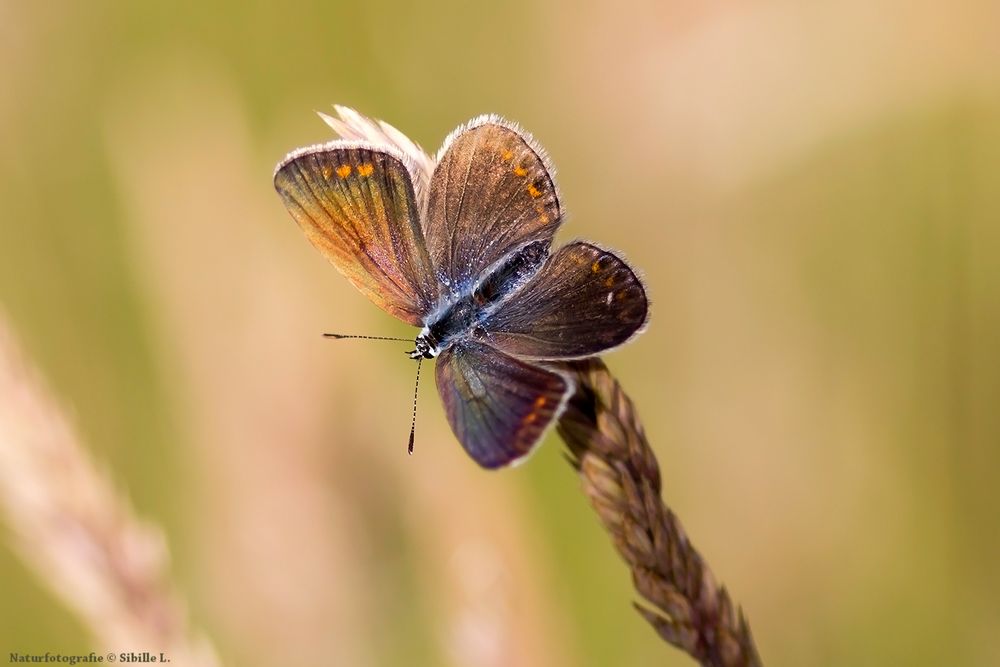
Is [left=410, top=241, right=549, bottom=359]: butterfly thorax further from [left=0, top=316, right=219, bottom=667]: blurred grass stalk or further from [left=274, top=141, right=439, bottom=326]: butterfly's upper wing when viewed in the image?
[left=0, top=316, right=219, bottom=667]: blurred grass stalk

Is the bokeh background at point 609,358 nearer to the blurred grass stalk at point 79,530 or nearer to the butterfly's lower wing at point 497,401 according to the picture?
the butterfly's lower wing at point 497,401

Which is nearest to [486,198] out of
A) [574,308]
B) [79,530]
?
[574,308]

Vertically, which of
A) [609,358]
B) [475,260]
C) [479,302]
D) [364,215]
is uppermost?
[364,215]

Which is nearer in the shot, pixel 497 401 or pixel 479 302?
pixel 497 401

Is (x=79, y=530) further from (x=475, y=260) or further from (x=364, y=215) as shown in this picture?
(x=475, y=260)

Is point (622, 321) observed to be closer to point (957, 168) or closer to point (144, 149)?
point (957, 168)

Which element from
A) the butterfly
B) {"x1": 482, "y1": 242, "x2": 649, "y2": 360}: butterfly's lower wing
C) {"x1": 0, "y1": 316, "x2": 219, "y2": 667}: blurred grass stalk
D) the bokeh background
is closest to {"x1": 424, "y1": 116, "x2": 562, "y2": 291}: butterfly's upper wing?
the butterfly

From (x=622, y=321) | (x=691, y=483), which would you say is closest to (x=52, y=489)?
(x=622, y=321)
